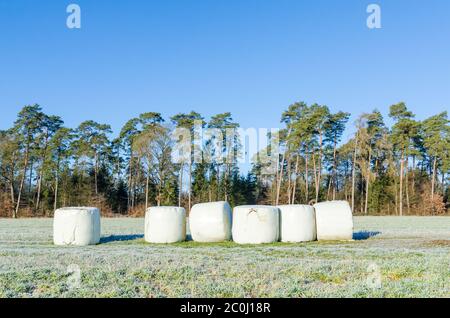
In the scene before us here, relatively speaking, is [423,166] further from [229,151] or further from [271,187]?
[229,151]

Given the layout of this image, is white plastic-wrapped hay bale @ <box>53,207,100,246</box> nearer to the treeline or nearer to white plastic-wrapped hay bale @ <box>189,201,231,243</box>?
white plastic-wrapped hay bale @ <box>189,201,231,243</box>

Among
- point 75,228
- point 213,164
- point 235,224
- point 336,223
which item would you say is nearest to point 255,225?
point 235,224

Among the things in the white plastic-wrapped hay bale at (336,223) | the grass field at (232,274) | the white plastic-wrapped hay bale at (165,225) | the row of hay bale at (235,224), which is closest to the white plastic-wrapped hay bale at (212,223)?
the row of hay bale at (235,224)

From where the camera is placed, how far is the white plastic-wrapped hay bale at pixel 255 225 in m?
13.2

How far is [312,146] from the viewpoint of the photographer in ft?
183

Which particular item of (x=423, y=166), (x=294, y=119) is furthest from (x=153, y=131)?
(x=423, y=166)

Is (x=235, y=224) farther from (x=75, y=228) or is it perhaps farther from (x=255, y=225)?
(x=75, y=228)

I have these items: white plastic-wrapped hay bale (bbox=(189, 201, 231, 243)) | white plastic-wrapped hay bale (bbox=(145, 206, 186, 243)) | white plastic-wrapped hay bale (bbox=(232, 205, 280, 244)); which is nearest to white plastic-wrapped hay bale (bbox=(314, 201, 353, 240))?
white plastic-wrapped hay bale (bbox=(232, 205, 280, 244))

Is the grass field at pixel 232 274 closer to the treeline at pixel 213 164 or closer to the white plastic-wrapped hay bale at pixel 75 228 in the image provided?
the white plastic-wrapped hay bale at pixel 75 228

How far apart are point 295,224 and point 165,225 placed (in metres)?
4.02

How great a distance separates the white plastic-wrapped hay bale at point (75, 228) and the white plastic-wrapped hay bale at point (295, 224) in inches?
233

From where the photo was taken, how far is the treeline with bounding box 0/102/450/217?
5059 cm

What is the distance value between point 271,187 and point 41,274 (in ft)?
164
